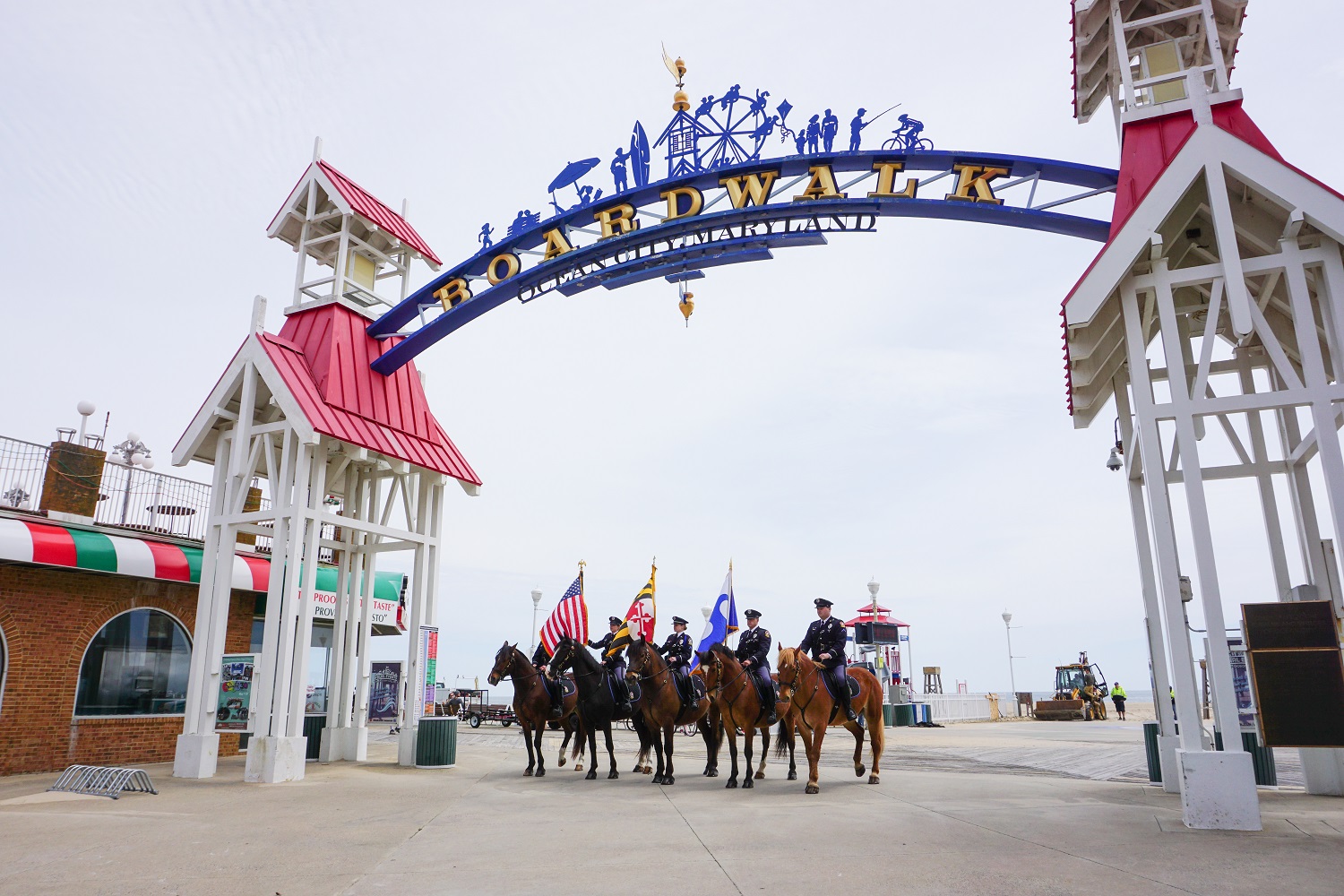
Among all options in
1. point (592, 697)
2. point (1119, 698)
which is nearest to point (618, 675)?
point (592, 697)

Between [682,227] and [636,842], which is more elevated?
[682,227]

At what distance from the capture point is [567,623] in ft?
68.2

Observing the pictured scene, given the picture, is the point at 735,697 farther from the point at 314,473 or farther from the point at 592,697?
the point at 314,473

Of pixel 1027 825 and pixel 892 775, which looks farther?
pixel 892 775

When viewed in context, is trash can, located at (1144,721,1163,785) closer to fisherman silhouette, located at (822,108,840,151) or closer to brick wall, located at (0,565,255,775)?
fisherman silhouette, located at (822,108,840,151)

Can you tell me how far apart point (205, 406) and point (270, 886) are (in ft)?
41.5

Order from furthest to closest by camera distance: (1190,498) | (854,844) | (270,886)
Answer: (1190,498), (854,844), (270,886)

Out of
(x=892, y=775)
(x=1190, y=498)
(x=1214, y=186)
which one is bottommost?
(x=892, y=775)

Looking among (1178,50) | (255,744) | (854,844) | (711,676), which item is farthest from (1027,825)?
(255,744)

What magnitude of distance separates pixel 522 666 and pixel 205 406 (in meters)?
8.46

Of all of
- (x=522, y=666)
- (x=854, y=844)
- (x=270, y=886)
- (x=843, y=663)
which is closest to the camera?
(x=270, y=886)

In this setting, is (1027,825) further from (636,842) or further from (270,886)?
(270,886)

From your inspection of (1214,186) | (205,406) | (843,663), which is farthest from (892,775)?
(205,406)

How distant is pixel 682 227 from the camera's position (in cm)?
1584
